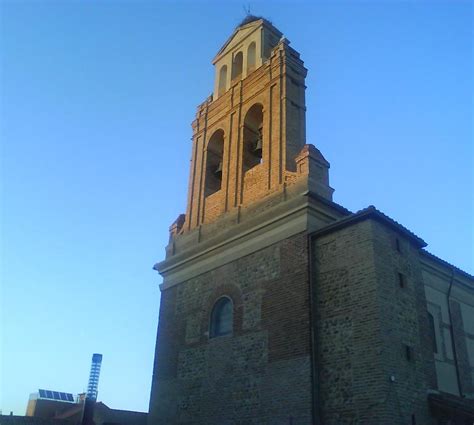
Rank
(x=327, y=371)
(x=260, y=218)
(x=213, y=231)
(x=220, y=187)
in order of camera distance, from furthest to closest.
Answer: (x=220, y=187) → (x=213, y=231) → (x=260, y=218) → (x=327, y=371)

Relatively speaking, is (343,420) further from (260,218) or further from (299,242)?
(260,218)

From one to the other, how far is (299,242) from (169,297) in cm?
590

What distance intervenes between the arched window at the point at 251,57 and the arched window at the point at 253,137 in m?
1.96

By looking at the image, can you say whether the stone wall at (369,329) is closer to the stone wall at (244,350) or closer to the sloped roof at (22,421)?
the stone wall at (244,350)

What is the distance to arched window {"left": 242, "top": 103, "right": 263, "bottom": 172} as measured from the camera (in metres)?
16.2

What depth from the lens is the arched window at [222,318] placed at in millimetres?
13685

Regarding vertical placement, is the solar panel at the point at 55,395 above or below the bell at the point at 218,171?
below

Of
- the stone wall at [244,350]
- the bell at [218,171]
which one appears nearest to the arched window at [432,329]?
the stone wall at [244,350]

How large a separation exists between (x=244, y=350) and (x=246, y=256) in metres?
2.63

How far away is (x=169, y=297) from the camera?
648 inches

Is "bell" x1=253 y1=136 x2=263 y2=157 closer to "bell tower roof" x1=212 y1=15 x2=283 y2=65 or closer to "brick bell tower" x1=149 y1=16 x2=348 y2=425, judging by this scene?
"brick bell tower" x1=149 y1=16 x2=348 y2=425

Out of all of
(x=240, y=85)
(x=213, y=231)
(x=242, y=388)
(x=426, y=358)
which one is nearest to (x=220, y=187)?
(x=213, y=231)

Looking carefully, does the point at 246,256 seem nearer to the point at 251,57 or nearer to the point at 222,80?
the point at 251,57

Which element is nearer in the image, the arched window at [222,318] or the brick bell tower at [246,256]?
the brick bell tower at [246,256]
